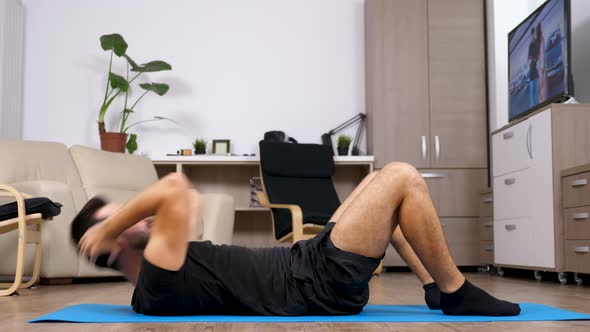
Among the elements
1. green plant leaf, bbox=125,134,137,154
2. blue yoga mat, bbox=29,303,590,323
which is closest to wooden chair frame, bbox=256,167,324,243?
green plant leaf, bbox=125,134,137,154

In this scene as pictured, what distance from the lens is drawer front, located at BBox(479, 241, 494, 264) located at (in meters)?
5.24

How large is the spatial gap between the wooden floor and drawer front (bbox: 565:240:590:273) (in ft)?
0.37

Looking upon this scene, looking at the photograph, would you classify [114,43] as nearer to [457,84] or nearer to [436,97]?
[436,97]

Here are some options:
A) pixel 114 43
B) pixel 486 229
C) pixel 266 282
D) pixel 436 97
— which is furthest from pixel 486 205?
pixel 266 282

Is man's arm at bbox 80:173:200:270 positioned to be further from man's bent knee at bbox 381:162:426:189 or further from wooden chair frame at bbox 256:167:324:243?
wooden chair frame at bbox 256:167:324:243

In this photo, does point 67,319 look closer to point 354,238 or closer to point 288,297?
point 288,297

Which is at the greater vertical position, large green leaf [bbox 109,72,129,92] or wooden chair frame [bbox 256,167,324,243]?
large green leaf [bbox 109,72,129,92]

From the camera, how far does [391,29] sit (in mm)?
5695

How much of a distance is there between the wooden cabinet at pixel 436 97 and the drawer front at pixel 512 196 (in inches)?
26.7

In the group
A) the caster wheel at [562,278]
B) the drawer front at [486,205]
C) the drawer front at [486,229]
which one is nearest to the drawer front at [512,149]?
the drawer front at [486,205]

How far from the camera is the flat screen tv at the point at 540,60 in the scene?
13.2ft

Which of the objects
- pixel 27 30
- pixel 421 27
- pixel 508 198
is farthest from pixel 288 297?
pixel 27 30

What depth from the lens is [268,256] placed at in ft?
6.72

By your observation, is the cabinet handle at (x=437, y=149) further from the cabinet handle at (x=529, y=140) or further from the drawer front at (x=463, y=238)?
the cabinet handle at (x=529, y=140)
